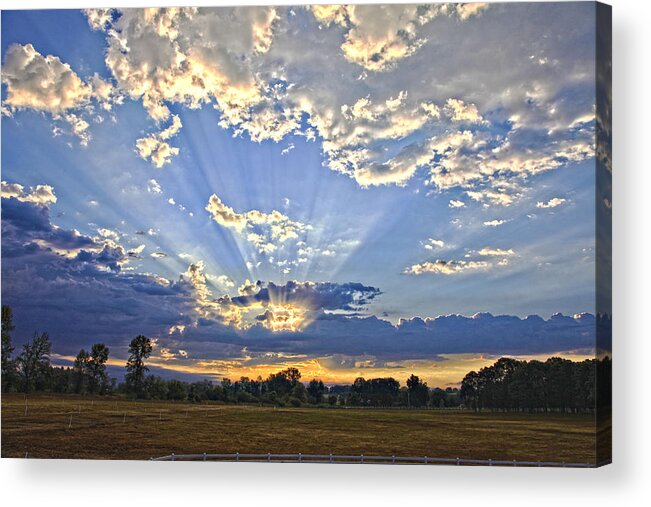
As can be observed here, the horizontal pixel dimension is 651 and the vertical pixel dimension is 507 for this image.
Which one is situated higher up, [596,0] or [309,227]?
[596,0]

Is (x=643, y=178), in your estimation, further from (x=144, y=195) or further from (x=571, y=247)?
(x=144, y=195)

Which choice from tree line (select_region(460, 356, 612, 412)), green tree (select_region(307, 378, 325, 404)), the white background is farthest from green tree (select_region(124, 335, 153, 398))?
tree line (select_region(460, 356, 612, 412))

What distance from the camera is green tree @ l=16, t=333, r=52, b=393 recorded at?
14.5 m

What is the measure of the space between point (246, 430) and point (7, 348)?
451 centimetres

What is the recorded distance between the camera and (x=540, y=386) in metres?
13.5

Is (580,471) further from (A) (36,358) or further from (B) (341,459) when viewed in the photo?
(A) (36,358)

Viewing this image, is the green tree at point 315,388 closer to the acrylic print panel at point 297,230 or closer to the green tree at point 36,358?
the acrylic print panel at point 297,230

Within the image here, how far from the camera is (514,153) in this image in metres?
13.7

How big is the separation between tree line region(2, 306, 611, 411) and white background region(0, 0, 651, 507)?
3.41ft

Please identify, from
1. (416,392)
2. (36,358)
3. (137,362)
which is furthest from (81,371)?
(416,392)

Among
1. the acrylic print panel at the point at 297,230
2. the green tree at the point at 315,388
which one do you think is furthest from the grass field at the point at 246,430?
the green tree at the point at 315,388

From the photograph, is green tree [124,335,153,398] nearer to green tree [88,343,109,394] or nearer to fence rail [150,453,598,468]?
green tree [88,343,109,394]

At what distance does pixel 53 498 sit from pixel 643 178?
11.2m

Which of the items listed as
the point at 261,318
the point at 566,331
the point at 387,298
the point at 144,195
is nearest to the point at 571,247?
the point at 566,331
